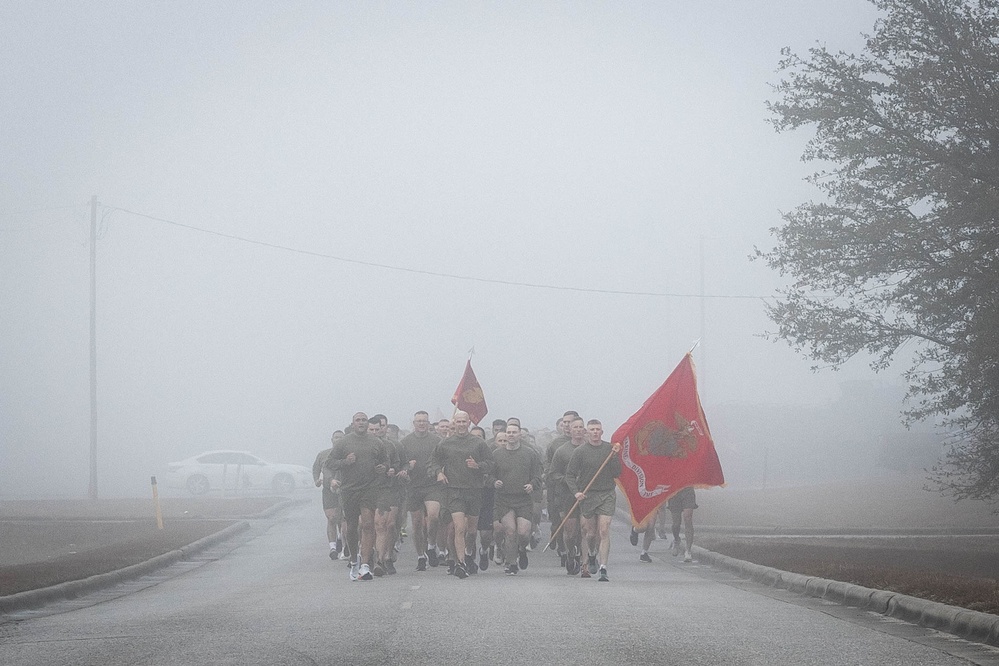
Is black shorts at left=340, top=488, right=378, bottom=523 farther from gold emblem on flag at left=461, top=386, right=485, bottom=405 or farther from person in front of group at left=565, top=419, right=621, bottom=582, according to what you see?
gold emblem on flag at left=461, top=386, right=485, bottom=405

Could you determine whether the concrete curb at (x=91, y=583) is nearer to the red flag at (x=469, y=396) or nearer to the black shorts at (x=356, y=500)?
the black shorts at (x=356, y=500)

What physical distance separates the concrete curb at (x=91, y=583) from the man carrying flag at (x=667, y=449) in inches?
254

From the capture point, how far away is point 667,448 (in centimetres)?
1869

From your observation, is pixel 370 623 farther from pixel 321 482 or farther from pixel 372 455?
pixel 321 482

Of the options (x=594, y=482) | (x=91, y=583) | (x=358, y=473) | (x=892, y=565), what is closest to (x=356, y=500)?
(x=358, y=473)

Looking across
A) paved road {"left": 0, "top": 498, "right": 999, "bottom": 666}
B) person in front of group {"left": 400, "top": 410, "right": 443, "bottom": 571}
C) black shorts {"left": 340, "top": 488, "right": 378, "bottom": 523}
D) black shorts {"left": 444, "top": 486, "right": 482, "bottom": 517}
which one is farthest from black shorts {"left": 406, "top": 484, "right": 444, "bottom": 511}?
paved road {"left": 0, "top": 498, "right": 999, "bottom": 666}

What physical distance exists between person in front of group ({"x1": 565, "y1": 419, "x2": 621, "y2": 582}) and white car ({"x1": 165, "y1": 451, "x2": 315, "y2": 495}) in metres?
30.2

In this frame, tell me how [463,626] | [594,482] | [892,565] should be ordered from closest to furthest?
[463,626] → [892,565] → [594,482]

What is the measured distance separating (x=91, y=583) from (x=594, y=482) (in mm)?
6248

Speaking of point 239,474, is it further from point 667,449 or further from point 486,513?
point 667,449

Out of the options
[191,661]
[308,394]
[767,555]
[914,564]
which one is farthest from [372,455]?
[308,394]

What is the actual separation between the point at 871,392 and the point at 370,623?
2244 inches

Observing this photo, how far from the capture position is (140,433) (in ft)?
273

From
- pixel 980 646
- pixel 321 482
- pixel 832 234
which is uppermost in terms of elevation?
pixel 832 234
